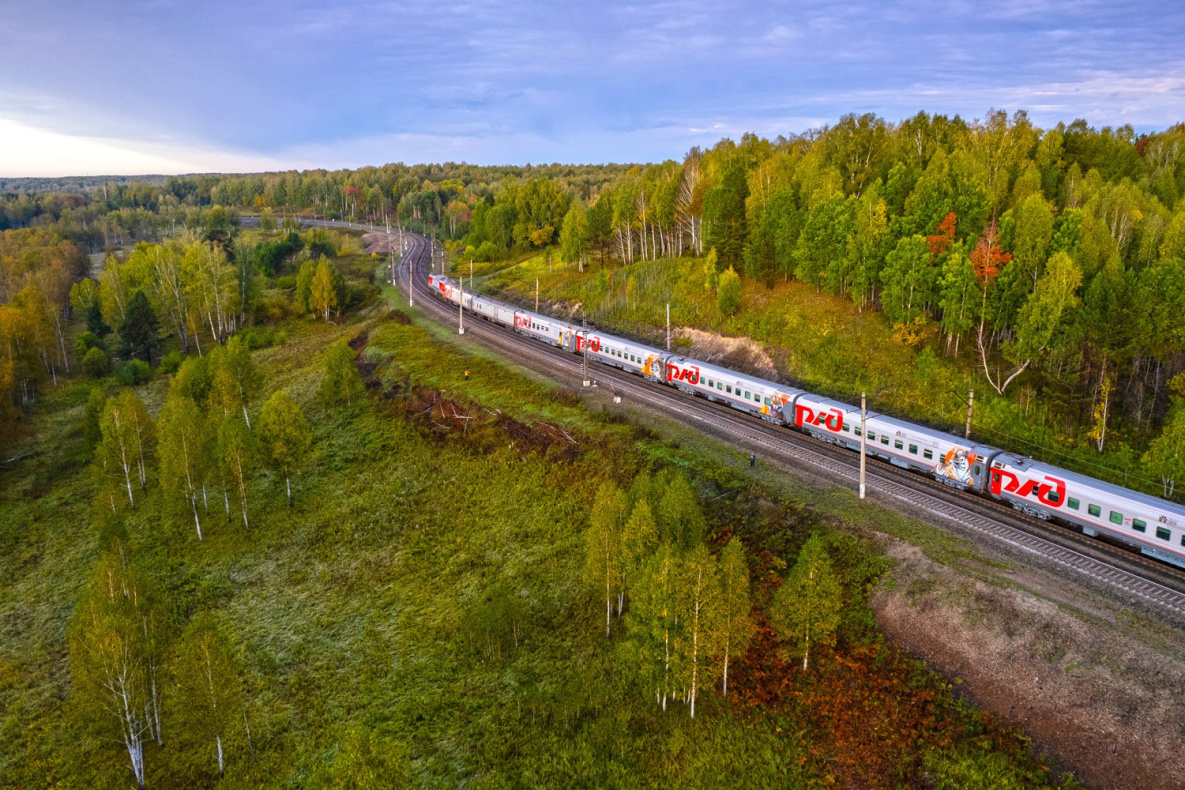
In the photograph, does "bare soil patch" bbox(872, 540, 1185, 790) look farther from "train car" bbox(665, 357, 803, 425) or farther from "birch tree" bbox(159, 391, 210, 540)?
"birch tree" bbox(159, 391, 210, 540)

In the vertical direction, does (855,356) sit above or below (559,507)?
above

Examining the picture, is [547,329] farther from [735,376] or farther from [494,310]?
[735,376]

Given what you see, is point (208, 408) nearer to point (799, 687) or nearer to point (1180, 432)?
point (799, 687)

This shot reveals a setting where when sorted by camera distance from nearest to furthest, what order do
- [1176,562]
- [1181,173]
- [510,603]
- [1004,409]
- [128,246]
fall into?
[1176,562], [510,603], [1004,409], [1181,173], [128,246]

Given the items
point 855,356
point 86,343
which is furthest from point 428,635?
point 86,343

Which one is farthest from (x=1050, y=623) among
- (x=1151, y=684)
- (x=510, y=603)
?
(x=510, y=603)

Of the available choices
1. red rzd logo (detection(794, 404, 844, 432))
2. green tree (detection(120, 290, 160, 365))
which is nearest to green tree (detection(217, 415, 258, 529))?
red rzd logo (detection(794, 404, 844, 432))

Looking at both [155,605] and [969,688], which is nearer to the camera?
[969,688]
